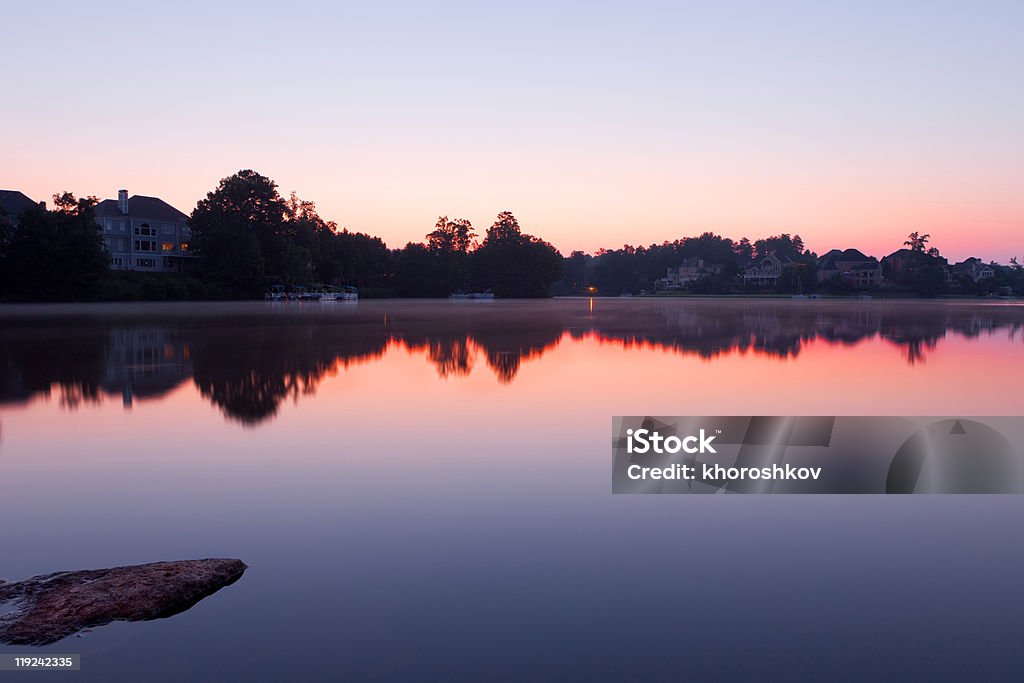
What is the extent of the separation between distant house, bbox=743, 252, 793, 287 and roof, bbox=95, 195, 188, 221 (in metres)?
117

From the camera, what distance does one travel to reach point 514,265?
148750 mm

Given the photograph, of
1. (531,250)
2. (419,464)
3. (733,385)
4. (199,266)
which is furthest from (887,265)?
(419,464)

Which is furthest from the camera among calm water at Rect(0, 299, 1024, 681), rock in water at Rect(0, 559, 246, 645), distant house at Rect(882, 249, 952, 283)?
distant house at Rect(882, 249, 952, 283)

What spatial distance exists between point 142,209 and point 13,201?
47.5 feet

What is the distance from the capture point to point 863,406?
14.5 m

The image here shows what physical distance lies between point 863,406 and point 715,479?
7.01 metres

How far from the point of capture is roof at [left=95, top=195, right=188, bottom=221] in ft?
315

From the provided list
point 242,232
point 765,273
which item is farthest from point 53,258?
point 765,273

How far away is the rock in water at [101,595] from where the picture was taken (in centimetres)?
506

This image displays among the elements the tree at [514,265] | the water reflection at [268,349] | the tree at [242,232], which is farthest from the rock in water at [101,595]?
the tree at [514,265]

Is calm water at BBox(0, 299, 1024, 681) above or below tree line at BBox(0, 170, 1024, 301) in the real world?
below

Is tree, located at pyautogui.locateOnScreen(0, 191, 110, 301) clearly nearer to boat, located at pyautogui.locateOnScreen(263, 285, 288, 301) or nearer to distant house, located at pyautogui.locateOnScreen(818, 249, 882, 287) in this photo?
boat, located at pyautogui.locateOnScreen(263, 285, 288, 301)

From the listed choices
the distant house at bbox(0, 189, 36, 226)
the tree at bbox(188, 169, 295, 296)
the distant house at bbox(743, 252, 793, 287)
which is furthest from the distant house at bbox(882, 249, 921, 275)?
the distant house at bbox(0, 189, 36, 226)

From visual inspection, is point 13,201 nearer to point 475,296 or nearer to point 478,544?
point 475,296
